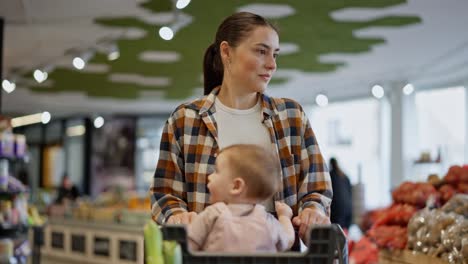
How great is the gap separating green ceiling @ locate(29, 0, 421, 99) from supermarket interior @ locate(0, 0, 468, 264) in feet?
0.12

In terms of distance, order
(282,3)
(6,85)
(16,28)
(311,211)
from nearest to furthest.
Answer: (311,211) → (282,3) → (16,28) → (6,85)

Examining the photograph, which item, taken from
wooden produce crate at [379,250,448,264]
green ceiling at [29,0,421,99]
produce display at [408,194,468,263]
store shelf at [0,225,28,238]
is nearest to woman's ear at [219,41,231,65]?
produce display at [408,194,468,263]

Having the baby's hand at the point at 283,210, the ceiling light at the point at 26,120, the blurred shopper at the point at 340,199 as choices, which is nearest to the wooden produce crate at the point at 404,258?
the baby's hand at the point at 283,210

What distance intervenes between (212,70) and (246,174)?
2.40ft

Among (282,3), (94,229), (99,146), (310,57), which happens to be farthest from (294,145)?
(99,146)

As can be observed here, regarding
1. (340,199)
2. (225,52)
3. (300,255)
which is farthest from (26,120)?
(300,255)

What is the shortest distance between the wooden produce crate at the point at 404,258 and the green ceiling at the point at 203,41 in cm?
334

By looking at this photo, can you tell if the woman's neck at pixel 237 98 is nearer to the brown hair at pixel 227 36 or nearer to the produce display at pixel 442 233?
the brown hair at pixel 227 36

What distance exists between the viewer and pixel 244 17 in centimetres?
219

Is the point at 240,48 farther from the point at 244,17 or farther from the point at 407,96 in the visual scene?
the point at 407,96

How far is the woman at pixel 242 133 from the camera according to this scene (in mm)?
2170

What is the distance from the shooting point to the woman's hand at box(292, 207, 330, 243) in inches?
77.7

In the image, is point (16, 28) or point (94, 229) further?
point (94, 229)

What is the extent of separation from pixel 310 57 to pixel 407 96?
305 cm
